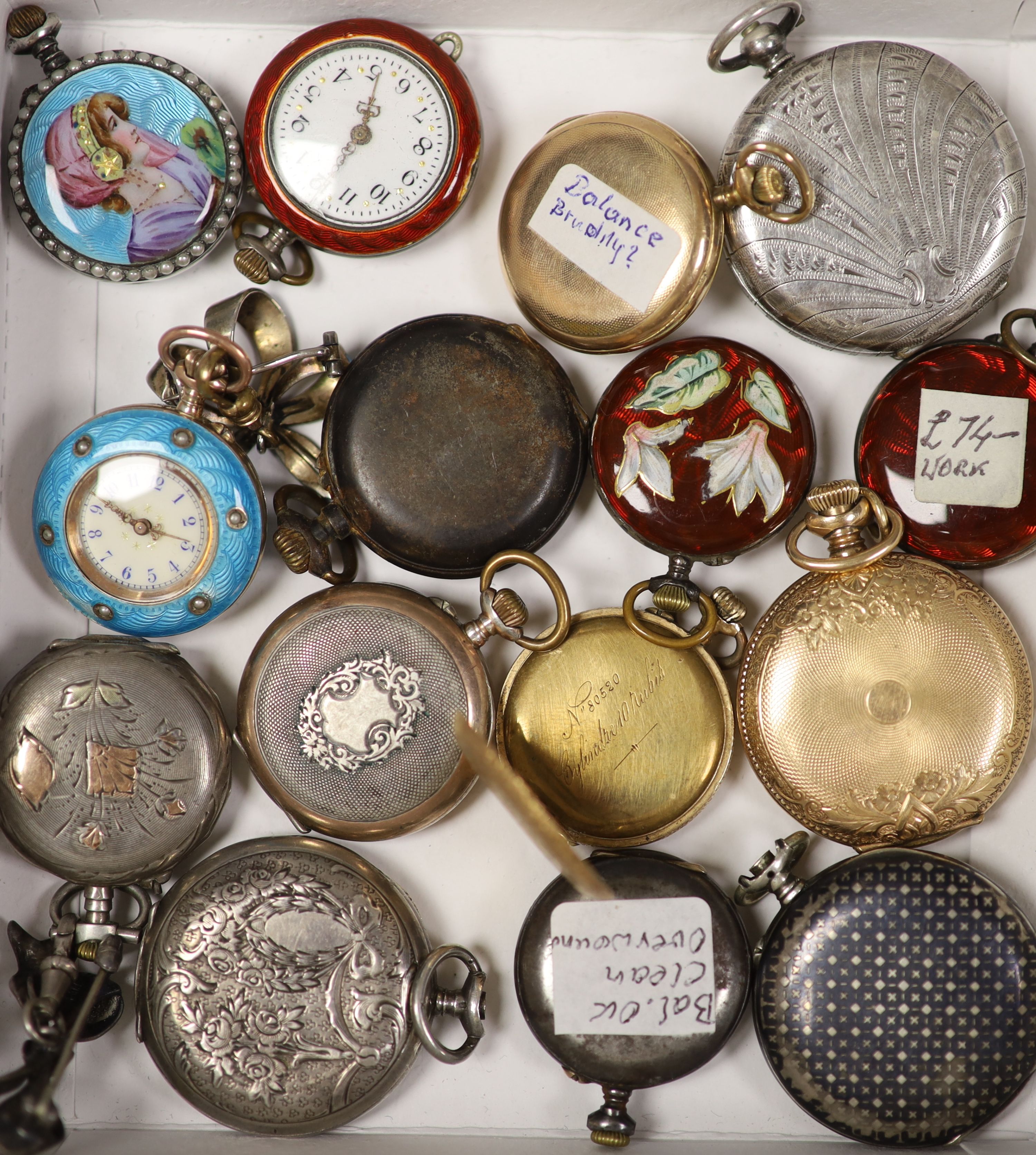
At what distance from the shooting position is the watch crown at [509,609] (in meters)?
1.20

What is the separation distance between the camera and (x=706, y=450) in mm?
1178

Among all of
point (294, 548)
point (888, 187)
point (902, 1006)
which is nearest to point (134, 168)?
point (294, 548)

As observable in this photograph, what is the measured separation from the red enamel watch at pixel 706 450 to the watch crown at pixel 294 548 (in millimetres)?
411

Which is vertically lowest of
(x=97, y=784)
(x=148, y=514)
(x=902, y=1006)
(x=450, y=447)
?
(x=902, y=1006)

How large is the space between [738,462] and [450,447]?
0.38 metres

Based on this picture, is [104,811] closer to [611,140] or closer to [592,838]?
[592,838]

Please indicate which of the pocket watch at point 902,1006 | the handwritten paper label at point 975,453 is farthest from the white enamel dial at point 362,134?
the pocket watch at point 902,1006

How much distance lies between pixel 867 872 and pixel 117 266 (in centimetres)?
133

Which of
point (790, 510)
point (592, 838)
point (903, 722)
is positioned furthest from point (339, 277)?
point (903, 722)

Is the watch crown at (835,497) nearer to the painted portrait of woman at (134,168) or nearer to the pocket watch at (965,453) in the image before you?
the pocket watch at (965,453)

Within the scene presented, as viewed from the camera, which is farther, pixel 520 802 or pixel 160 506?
pixel 160 506

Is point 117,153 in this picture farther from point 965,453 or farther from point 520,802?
point 965,453

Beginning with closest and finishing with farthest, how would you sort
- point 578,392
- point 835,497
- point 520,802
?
point 520,802 → point 835,497 → point 578,392

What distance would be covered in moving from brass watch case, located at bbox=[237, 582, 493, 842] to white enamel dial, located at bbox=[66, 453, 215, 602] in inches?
6.6
